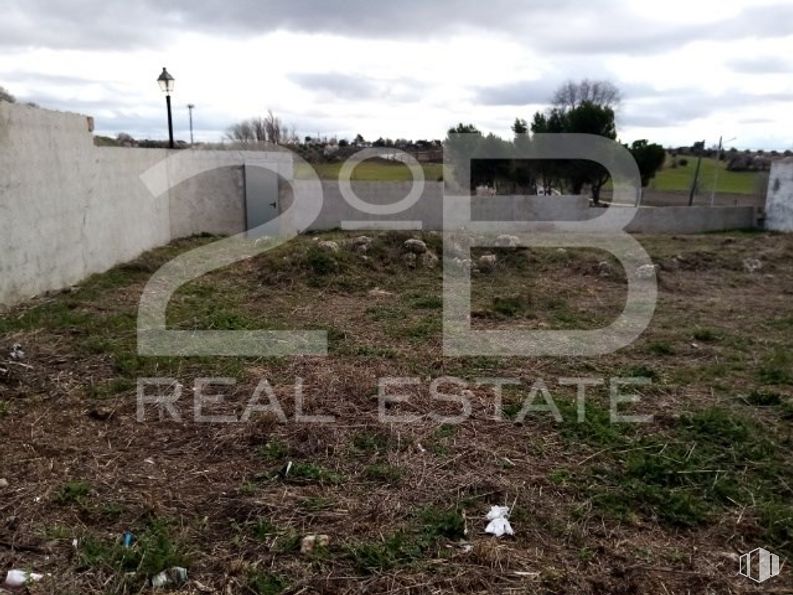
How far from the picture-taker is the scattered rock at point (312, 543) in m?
2.37

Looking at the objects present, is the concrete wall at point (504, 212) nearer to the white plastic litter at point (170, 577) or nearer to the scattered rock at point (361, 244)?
the scattered rock at point (361, 244)

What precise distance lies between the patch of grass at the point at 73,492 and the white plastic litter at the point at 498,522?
5.91 ft

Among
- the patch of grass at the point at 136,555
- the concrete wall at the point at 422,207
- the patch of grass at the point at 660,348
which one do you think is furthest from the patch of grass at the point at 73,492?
the concrete wall at the point at 422,207

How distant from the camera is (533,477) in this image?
9.60 ft

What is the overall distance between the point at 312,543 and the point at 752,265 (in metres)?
8.51

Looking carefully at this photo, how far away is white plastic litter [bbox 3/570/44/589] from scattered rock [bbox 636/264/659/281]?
23.9ft

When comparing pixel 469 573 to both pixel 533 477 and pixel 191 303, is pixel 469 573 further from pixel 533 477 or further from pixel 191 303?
pixel 191 303

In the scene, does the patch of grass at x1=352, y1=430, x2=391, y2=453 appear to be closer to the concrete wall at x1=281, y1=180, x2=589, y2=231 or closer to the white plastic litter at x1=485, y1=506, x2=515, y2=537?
the white plastic litter at x1=485, y1=506, x2=515, y2=537

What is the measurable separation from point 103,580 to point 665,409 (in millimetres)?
3175

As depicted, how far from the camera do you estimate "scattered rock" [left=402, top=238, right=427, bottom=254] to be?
8438 mm

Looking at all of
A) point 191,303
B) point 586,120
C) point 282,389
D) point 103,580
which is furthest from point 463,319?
point 586,120

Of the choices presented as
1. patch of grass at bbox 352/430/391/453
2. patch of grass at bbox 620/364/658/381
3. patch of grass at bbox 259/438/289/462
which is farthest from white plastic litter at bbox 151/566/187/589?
patch of grass at bbox 620/364/658/381

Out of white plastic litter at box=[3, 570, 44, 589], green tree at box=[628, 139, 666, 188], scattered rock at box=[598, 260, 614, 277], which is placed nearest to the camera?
white plastic litter at box=[3, 570, 44, 589]

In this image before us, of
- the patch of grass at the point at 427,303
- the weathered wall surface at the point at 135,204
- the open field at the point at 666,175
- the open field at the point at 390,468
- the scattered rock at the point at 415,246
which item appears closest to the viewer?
the open field at the point at 390,468
